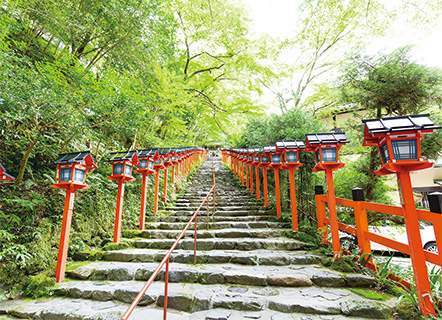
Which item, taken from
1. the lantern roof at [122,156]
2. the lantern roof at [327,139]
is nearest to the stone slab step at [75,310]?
the lantern roof at [122,156]

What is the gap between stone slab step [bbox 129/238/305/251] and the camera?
4.51 metres

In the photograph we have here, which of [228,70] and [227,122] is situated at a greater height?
[228,70]

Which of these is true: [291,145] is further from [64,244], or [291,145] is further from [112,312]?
[64,244]

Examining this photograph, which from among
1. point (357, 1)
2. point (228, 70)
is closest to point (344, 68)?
point (357, 1)

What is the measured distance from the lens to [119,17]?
4906mm

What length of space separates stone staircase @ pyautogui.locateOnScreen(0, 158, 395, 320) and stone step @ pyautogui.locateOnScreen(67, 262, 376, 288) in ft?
0.05

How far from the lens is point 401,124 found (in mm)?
2654

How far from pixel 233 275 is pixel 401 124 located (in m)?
3.32

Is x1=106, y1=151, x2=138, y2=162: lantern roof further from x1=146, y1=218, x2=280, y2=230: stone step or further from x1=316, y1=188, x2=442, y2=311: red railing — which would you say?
x1=316, y1=188, x2=442, y2=311: red railing

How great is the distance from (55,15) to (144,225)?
5.13m

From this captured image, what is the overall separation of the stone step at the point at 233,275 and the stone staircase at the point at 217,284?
0.05 feet

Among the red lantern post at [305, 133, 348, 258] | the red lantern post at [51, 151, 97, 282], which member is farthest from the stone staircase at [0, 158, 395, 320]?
the red lantern post at [305, 133, 348, 258]

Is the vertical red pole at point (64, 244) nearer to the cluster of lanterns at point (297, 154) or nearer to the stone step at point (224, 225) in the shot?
the stone step at point (224, 225)

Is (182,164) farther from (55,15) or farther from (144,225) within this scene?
(55,15)
